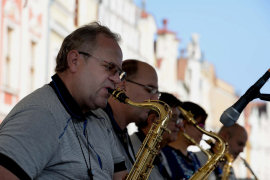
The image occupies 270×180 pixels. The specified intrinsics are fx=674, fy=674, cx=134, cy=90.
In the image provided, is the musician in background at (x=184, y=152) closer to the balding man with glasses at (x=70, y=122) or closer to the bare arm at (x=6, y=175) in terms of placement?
the balding man with glasses at (x=70, y=122)

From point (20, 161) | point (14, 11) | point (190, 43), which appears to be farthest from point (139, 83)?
point (190, 43)

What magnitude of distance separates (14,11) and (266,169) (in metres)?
47.4

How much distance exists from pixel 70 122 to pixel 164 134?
282cm

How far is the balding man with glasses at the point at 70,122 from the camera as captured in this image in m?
3.19

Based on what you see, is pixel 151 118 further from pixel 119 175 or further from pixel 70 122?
pixel 70 122

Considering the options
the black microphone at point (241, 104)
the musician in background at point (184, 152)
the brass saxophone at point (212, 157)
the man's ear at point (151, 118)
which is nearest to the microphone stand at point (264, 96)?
the black microphone at point (241, 104)

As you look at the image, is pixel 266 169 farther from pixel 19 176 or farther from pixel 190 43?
pixel 19 176

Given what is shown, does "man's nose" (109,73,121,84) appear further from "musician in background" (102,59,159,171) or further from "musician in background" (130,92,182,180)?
"musician in background" (130,92,182,180)

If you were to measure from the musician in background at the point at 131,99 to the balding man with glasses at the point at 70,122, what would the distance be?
767mm

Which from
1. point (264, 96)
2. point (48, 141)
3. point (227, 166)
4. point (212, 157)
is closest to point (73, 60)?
point (48, 141)

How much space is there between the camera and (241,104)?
3.89 metres

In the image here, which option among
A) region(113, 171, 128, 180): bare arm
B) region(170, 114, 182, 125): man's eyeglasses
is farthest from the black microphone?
region(170, 114, 182, 125): man's eyeglasses

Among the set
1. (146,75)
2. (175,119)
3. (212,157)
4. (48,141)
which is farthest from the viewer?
(212,157)

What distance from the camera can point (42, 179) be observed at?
11.0ft
